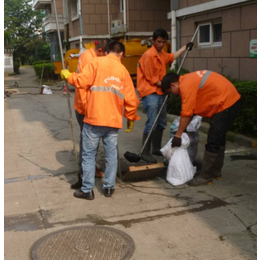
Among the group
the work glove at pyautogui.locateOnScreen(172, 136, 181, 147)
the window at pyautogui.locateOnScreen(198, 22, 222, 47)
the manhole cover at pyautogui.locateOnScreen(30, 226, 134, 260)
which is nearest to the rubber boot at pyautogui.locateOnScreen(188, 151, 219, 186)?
the work glove at pyautogui.locateOnScreen(172, 136, 181, 147)

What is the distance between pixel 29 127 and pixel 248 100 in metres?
4.74

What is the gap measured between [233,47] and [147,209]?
5091mm

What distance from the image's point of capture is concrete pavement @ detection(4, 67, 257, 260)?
349 centimetres

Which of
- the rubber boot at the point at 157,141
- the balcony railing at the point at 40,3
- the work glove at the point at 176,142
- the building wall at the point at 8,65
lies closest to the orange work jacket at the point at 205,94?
the work glove at the point at 176,142

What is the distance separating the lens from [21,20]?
181 feet

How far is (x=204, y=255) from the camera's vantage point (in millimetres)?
3307

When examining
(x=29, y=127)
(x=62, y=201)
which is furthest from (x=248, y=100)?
(x=29, y=127)

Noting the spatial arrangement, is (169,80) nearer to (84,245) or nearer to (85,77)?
(85,77)

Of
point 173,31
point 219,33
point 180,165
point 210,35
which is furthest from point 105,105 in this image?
point 173,31

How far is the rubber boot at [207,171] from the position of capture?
193 inches

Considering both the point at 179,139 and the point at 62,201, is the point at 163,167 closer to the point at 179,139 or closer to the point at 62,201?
the point at 179,139

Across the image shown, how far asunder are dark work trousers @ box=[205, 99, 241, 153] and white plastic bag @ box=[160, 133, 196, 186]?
32 cm

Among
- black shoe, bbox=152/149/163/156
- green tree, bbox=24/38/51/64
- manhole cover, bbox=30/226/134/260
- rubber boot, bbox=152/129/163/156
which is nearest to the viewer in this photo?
manhole cover, bbox=30/226/134/260

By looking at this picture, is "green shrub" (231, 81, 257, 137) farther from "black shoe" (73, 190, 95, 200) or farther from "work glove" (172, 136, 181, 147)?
"black shoe" (73, 190, 95, 200)
